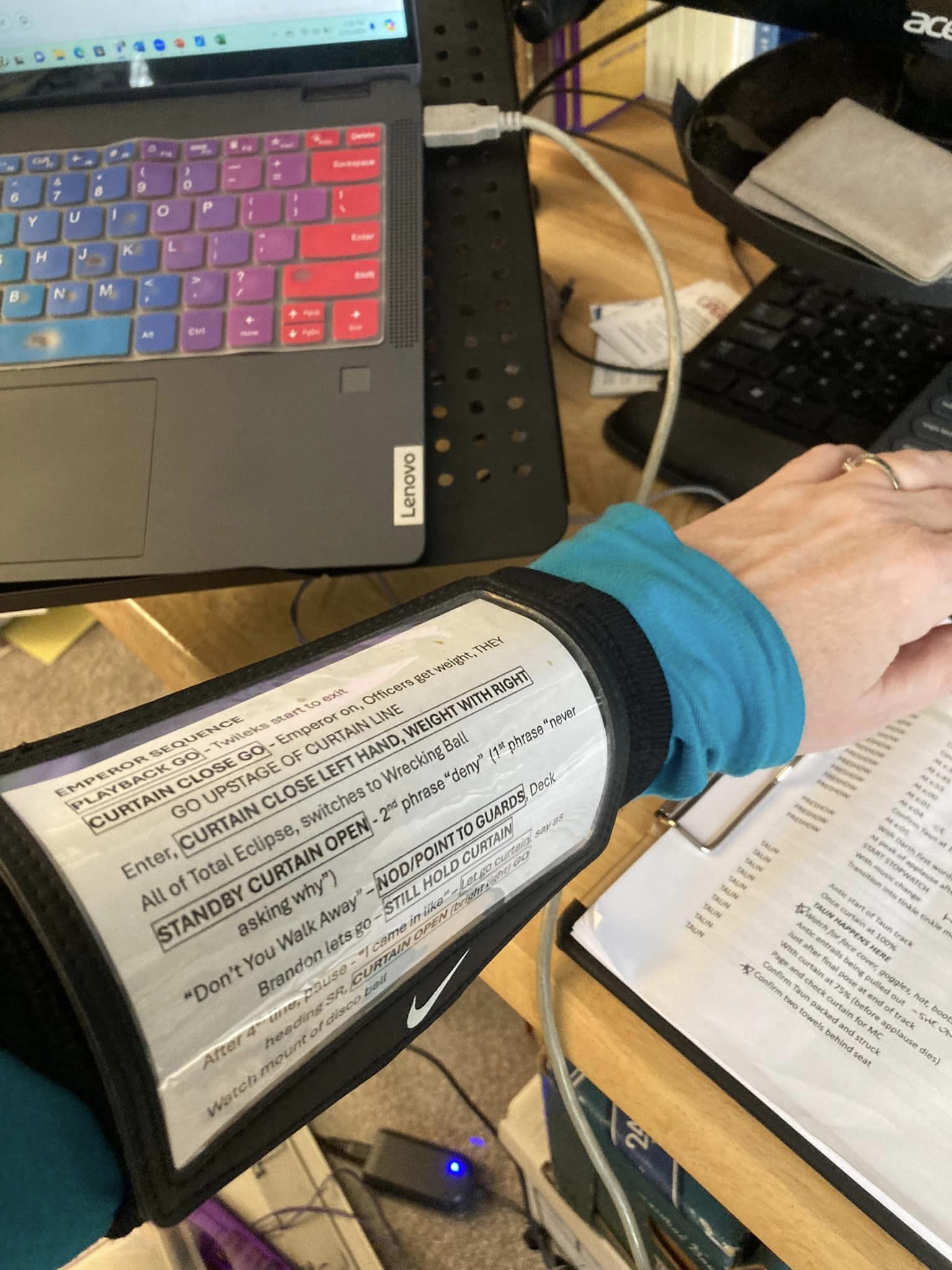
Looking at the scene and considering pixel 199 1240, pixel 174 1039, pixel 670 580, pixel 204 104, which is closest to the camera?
pixel 174 1039

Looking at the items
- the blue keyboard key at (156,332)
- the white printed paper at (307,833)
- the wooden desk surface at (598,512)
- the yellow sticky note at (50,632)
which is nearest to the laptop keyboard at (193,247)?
the blue keyboard key at (156,332)

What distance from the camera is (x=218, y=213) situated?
1.44ft

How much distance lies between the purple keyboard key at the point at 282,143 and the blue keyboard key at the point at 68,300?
0.12 m

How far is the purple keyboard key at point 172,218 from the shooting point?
44 cm

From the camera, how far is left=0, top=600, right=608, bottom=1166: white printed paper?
0.60ft

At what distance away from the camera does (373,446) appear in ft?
1.28

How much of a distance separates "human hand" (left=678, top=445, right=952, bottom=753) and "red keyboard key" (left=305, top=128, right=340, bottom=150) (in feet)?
0.93

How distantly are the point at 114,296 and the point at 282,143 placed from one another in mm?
124

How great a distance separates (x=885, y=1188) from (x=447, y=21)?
25.4 inches

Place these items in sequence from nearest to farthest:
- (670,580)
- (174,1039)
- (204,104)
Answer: (174,1039) → (670,580) → (204,104)

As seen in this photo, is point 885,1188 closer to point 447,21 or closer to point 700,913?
point 700,913

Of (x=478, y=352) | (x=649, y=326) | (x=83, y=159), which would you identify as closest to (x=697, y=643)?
(x=478, y=352)

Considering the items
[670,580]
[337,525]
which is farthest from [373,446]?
[670,580]

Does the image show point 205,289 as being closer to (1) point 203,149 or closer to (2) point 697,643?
(1) point 203,149
